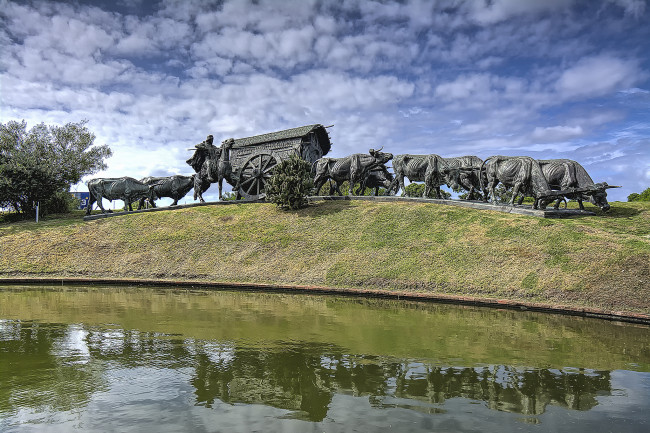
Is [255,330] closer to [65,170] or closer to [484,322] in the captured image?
[484,322]

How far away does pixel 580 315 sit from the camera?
1093 cm

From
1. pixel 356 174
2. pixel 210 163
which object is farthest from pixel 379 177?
pixel 210 163

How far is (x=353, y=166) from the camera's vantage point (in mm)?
24750

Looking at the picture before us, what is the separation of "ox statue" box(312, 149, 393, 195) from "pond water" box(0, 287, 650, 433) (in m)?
15.7

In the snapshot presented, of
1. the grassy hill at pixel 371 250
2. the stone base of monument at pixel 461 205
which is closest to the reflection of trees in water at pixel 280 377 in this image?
the grassy hill at pixel 371 250

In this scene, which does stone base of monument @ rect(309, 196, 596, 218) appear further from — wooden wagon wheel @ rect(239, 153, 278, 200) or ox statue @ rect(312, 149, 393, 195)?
wooden wagon wheel @ rect(239, 153, 278, 200)

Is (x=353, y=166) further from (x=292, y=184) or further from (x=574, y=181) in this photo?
(x=574, y=181)

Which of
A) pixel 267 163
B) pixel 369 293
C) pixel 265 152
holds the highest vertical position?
pixel 265 152

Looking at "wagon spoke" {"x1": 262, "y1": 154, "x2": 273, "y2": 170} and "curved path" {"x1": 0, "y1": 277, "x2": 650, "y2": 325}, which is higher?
"wagon spoke" {"x1": 262, "y1": 154, "x2": 273, "y2": 170}

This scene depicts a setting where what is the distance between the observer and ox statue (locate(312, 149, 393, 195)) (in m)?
24.7

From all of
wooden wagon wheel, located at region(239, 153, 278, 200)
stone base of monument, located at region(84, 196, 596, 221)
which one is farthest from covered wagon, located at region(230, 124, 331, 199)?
stone base of monument, located at region(84, 196, 596, 221)

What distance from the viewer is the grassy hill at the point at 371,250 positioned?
43.1ft

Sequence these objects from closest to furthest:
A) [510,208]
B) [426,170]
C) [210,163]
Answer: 1. [510,208]
2. [426,170]
3. [210,163]

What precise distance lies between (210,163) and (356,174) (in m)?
9.69
